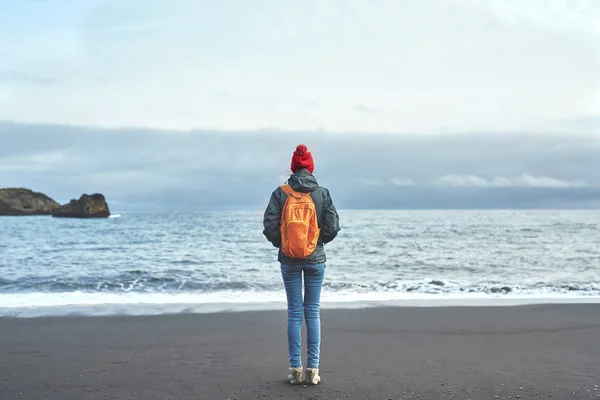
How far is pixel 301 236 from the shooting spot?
4.87 m

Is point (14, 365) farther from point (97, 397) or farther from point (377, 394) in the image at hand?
point (377, 394)

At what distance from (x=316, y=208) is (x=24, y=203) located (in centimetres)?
12722

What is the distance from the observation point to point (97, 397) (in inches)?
187

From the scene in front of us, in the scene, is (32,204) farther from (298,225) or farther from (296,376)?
(298,225)

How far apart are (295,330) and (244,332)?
2.53 m

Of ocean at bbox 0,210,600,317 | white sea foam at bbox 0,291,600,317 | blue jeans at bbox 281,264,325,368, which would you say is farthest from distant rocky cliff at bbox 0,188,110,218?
blue jeans at bbox 281,264,325,368

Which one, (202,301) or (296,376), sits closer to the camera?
(296,376)

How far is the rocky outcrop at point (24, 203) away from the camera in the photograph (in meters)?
114

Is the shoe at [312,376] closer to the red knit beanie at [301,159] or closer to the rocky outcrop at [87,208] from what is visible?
the red knit beanie at [301,159]

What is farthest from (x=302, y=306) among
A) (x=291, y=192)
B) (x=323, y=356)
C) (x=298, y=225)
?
(x=323, y=356)

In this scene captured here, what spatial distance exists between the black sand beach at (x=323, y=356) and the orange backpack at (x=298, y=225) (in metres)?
1.30

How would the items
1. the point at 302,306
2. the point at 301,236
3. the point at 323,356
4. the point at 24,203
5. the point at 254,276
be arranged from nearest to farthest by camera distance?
the point at 301,236, the point at 302,306, the point at 323,356, the point at 254,276, the point at 24,203

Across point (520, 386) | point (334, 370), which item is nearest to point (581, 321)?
point (520, 386)

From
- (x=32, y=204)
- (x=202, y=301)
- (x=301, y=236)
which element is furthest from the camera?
(x=32, y=204)
